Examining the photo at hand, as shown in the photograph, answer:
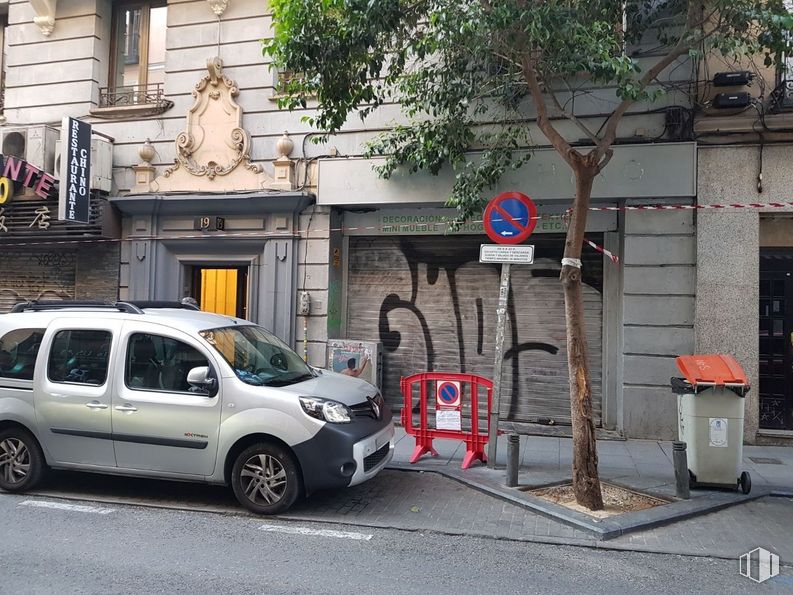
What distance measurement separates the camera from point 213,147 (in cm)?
1091

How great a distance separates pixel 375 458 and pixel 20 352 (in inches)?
154

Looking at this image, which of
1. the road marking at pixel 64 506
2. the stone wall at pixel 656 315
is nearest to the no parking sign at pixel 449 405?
the stone wall at pixel 656 315

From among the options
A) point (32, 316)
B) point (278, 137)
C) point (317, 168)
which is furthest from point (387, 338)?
point (32, 316)

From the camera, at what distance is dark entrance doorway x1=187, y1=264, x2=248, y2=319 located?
36.3 ft

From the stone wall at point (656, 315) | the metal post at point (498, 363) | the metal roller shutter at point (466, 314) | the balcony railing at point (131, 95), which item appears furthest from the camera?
the balcony railing at point (131, 95)

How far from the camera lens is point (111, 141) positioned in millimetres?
11500

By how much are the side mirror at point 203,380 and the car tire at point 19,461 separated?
77.8 inches

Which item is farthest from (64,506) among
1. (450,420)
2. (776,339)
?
(776,339)

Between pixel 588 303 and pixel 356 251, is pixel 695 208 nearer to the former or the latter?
pixel 588 303

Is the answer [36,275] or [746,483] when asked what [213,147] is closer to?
[36,275]

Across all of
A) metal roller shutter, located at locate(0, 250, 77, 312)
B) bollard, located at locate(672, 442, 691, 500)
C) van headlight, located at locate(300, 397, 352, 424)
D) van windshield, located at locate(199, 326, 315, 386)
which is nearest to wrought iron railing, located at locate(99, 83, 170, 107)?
metal roller shutter, located at locate(0, 250, 77, 312)

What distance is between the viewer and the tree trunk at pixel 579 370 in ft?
19.1

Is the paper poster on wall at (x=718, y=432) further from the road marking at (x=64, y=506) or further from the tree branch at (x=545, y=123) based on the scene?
the road marking at (x=64, y=506)

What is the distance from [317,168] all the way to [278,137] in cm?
99
